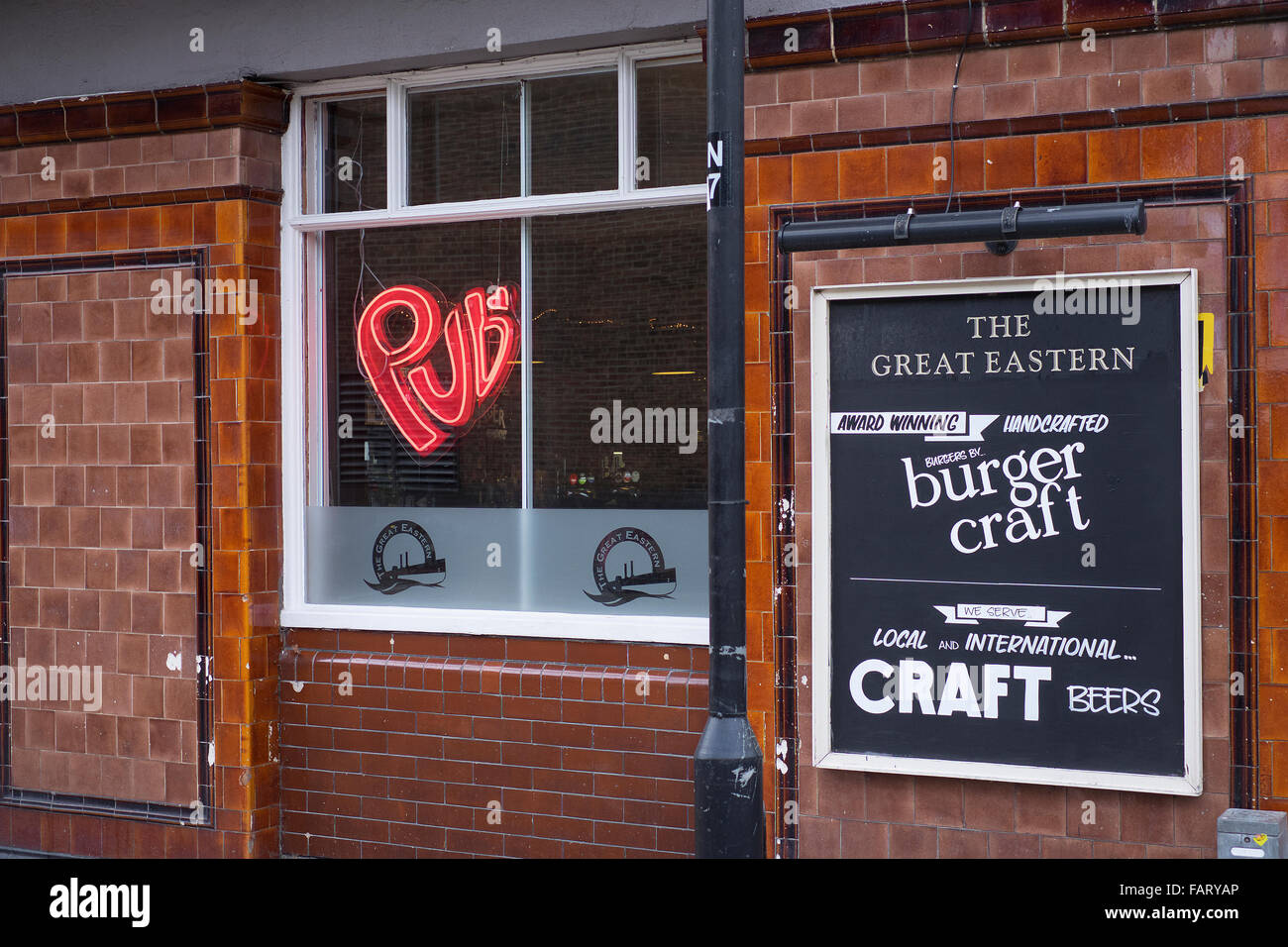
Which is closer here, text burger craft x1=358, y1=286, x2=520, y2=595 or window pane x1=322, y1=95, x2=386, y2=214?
text burger craft x1=358, y1=286, x2=520, y2=595

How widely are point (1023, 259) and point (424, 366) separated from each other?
3195 millimetres

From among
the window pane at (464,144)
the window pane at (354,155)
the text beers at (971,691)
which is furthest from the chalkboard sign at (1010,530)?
the window pane at (354,155)

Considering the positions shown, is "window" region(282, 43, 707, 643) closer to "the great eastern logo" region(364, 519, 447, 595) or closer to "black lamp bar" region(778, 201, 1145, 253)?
"the great eastern logo" region(364, 519, 447, 595)

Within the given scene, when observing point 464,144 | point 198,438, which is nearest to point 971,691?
point 464,144

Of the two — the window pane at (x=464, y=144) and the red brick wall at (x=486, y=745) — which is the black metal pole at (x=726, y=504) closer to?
the red brick wall at (x=486, y=745)

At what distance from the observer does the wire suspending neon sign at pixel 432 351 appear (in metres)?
6.87

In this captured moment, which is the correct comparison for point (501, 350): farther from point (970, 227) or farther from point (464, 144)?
point (970, 227)

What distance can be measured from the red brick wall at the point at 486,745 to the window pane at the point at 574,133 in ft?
7.70

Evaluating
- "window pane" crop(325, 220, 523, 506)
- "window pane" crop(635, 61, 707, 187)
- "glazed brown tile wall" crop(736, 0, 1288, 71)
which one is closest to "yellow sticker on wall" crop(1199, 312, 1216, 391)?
"glazed brown tile wall" crop(736, 0, 1288, 71)

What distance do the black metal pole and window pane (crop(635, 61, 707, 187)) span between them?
205 cm

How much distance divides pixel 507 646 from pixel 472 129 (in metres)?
2.73

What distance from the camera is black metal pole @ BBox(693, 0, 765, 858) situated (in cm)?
422

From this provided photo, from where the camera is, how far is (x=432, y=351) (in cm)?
704
